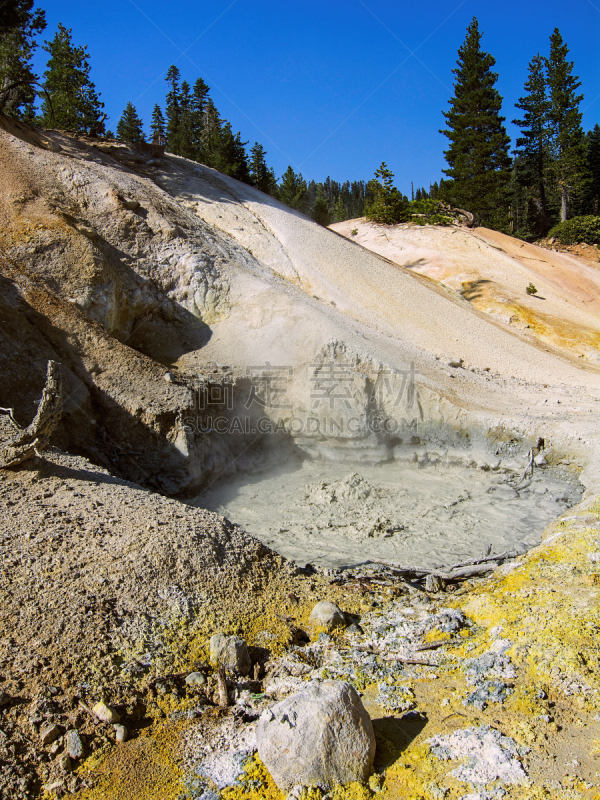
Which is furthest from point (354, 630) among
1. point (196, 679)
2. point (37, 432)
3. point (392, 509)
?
point (37, 432)

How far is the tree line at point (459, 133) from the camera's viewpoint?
19.8m

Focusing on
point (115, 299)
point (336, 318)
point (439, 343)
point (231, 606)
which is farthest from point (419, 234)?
point (231, 606)

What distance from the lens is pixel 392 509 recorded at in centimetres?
862

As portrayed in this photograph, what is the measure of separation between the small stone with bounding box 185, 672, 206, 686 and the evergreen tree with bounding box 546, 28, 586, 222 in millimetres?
36553

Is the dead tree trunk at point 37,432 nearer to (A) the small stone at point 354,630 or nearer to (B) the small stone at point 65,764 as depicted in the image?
(B) the small stone at point 65,764

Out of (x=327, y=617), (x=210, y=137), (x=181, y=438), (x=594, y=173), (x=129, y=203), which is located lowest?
(x=327, y=617)

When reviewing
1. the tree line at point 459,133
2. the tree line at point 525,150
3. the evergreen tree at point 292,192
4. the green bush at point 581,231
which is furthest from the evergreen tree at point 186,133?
the green bush at point 581,231

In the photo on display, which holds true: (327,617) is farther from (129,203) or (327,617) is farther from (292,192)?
(292,192)

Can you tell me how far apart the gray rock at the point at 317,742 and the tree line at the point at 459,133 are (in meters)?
17.0

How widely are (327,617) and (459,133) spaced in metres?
31.0

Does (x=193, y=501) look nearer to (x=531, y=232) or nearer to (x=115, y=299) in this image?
(x=115, y=299)

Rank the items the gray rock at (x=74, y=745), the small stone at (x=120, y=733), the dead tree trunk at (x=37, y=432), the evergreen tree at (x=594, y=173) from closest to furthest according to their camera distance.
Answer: the gray rock at (x=74, y=745)
the small stone at (x=120, y=733)
the dead tree trunk at (x=37, y=432)
the evergreen tree at (x=594, y=173)

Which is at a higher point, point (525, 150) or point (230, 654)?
point (525, 150)

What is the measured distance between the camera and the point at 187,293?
40.1 ft
